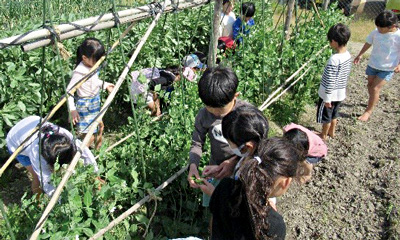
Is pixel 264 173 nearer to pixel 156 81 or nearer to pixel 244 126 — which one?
pixel 244 126

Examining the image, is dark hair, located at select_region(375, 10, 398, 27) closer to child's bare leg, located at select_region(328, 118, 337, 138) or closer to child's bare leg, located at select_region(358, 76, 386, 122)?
child's bare leg, located at select_region(358, 76, 386, 122)

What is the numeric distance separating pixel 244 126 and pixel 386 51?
9.96ft

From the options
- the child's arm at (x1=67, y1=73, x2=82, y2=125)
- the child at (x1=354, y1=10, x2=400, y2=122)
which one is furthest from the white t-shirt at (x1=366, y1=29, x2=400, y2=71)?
the child's arm at (x1=67, y1=73, x2=82, y2=125)

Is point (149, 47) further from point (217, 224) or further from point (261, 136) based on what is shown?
point (217, 224)

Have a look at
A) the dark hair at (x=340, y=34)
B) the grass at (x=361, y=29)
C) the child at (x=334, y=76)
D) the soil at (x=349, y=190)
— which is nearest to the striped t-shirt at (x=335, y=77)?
the child at (x=334, y=76)

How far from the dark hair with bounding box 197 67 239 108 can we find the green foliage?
468 millimetres

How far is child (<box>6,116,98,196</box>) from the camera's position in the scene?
2354 mm

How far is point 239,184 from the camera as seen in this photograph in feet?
4.97

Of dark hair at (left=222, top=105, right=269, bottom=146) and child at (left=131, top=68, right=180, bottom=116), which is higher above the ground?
dark hair at (left=222, top=105, right=269, bottom=146)

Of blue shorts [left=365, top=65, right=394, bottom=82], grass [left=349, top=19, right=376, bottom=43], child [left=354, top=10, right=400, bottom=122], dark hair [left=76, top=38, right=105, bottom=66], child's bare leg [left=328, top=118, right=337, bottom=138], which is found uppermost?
dark hair [left=76, top=38, right=105, bottom=66]

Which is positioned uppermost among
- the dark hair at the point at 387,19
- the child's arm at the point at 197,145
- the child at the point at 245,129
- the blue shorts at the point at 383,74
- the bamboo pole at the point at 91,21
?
the bamboo pole at the point at 91,21

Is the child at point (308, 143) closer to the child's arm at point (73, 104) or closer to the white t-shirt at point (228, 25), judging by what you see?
the child's arm at point (73, 104)

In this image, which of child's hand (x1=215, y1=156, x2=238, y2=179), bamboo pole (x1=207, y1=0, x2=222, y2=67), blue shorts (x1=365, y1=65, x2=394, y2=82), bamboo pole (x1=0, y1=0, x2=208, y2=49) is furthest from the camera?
blue shorts (x1=365, y1=65, x2=394, y2=82)

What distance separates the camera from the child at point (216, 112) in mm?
2094
